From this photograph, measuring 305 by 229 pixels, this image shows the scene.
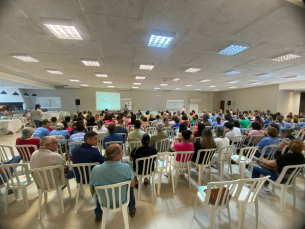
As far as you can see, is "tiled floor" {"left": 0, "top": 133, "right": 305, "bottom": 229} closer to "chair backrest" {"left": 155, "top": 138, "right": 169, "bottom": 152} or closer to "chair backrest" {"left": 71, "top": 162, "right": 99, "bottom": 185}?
"chair backrest" {"left": 71, "top": 162, "right": 99, "bottom": 185}

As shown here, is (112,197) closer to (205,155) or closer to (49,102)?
(205,155)

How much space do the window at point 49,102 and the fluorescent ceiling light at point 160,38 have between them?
42.1 ft

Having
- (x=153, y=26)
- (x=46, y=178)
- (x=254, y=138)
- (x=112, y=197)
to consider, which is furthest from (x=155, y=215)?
(x=254, y=138)

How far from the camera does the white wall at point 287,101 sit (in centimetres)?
959

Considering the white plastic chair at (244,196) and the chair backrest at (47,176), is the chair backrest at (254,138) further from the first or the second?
the chair backrest at (47,176)

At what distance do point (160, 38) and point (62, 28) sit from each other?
1873 millimetres

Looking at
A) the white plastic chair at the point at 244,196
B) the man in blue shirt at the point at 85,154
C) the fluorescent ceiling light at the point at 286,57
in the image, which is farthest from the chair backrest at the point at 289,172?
the fluorescent ceiling light at the point at 286,57

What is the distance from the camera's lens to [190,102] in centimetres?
1502

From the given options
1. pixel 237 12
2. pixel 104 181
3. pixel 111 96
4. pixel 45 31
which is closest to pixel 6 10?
pixel 45 31

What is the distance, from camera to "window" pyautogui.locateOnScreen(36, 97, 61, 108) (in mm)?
11984

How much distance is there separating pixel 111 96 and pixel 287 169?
11.9m

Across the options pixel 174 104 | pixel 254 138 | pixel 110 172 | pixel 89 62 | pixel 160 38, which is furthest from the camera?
pixel 174 104

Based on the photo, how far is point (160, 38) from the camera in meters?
2.71

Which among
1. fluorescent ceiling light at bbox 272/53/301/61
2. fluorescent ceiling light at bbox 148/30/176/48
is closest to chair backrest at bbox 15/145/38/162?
fluorescent ceiling light at bbox 148/30/176/48
